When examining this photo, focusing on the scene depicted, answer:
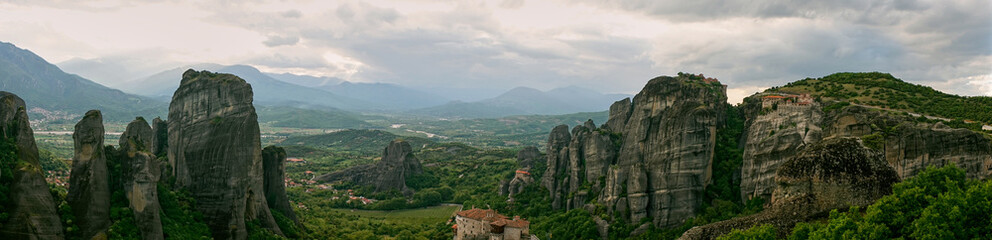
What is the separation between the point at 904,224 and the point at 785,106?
93.7 ft

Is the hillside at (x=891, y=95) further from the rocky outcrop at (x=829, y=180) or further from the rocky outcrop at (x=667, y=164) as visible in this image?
the rocky outcrop at (x=829, y=180)

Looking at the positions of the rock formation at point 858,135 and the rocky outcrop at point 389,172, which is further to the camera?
the rocky outcrop at point 389,172

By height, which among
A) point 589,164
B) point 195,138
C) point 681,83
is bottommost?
point 589,164

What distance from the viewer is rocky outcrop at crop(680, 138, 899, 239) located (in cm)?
1756

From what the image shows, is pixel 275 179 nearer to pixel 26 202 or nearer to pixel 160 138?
pixel 160 138

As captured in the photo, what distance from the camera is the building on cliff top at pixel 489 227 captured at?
48594 millimetres

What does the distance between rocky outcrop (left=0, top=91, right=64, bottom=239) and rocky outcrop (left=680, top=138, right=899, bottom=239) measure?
32.9m

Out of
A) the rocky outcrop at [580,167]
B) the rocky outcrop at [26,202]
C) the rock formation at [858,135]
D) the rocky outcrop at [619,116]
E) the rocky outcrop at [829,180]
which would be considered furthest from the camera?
the rocky outcrop at [619,116]

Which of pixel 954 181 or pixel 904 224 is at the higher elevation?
pixel 954 181

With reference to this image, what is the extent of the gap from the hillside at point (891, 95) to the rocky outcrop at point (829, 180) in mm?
30513

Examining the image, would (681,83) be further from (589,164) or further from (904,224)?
(904,224)

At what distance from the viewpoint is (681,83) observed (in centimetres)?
5006

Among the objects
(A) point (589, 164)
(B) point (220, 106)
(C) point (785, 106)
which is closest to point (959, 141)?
(C) point (785, 106)

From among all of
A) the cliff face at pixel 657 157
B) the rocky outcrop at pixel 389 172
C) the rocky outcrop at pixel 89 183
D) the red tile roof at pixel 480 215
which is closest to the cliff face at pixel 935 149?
the cliff face at pixel 657 157
